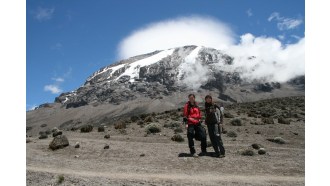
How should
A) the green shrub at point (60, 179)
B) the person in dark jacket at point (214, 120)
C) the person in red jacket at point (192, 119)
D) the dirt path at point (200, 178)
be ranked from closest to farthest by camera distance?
the green shrub at point (60, 179)
the dirt path at point (200, 178)
the person in red jacket at point (192, 119)
the person in dark jacket at point (214, 120)

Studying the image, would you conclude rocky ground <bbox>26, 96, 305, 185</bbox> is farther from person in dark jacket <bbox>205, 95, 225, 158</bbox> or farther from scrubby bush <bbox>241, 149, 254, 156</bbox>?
person in dark jacket <bbox>205, 95, 225, 158</bbox>

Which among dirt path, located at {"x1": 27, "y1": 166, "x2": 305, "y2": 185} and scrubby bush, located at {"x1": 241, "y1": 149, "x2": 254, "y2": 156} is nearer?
dirt path, located at {"x1": 27, "y1": 166, "x2": 305, "y2": 185}

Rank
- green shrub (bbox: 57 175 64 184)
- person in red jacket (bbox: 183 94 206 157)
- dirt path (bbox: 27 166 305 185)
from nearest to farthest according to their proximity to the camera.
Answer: green shrub (bbox: 57 175 64 184) < dirt path (bbox: 27 166 305 185) < person in red jacket (bbox: 183 94 206 157)

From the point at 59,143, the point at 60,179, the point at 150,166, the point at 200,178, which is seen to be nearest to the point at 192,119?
the point at 150,166

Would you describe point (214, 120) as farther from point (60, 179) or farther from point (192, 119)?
point (60, 179)

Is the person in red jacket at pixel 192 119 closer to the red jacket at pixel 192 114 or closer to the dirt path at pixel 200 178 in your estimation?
the red jacket at pixel 192 114

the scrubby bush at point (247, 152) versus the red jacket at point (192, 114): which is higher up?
the red jacket at point (192, 114)

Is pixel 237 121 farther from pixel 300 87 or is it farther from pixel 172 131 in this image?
pixel 300 87

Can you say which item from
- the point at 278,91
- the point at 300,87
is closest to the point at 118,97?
the point at 278,91

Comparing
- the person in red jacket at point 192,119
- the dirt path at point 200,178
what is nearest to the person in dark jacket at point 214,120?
the person in red jacket at point 192,119

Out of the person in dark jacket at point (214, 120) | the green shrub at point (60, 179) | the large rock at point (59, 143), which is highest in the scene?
the person in dark jacket at point (214, 120)

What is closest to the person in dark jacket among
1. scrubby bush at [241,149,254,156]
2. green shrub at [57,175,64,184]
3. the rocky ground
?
the rocky ground

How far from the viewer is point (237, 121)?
28.2 meters
